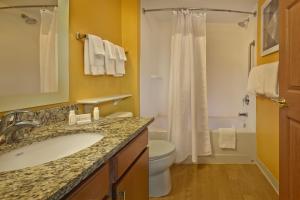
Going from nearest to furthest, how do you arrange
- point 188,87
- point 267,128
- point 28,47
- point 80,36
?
point 28,47 < point 80,36 < point 267,128 < point 188,87

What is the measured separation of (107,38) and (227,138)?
6.06 feet

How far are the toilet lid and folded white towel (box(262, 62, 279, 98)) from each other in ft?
3.34

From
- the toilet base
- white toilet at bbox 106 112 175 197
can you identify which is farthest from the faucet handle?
the toilet base

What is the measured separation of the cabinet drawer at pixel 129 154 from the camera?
3.50 ft

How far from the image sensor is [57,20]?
155 cm

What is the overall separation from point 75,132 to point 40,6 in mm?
744

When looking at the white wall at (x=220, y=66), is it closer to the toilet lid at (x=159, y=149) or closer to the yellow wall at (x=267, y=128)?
the yellow wall at (x=267, y=128)

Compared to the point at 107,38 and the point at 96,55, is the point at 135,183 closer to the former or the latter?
the point at 96,55

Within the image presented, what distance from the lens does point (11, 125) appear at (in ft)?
3.34

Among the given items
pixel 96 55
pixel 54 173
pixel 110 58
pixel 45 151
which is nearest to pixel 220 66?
pixel 110 58

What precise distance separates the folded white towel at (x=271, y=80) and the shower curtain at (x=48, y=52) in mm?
1743

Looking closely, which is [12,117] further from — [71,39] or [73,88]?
[71,39]

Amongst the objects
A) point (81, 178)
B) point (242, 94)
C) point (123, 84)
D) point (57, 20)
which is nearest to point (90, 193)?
point (81, 178)

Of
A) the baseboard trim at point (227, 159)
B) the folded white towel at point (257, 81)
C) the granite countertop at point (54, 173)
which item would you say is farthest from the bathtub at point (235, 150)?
the granite countertop at point (54, 173)
